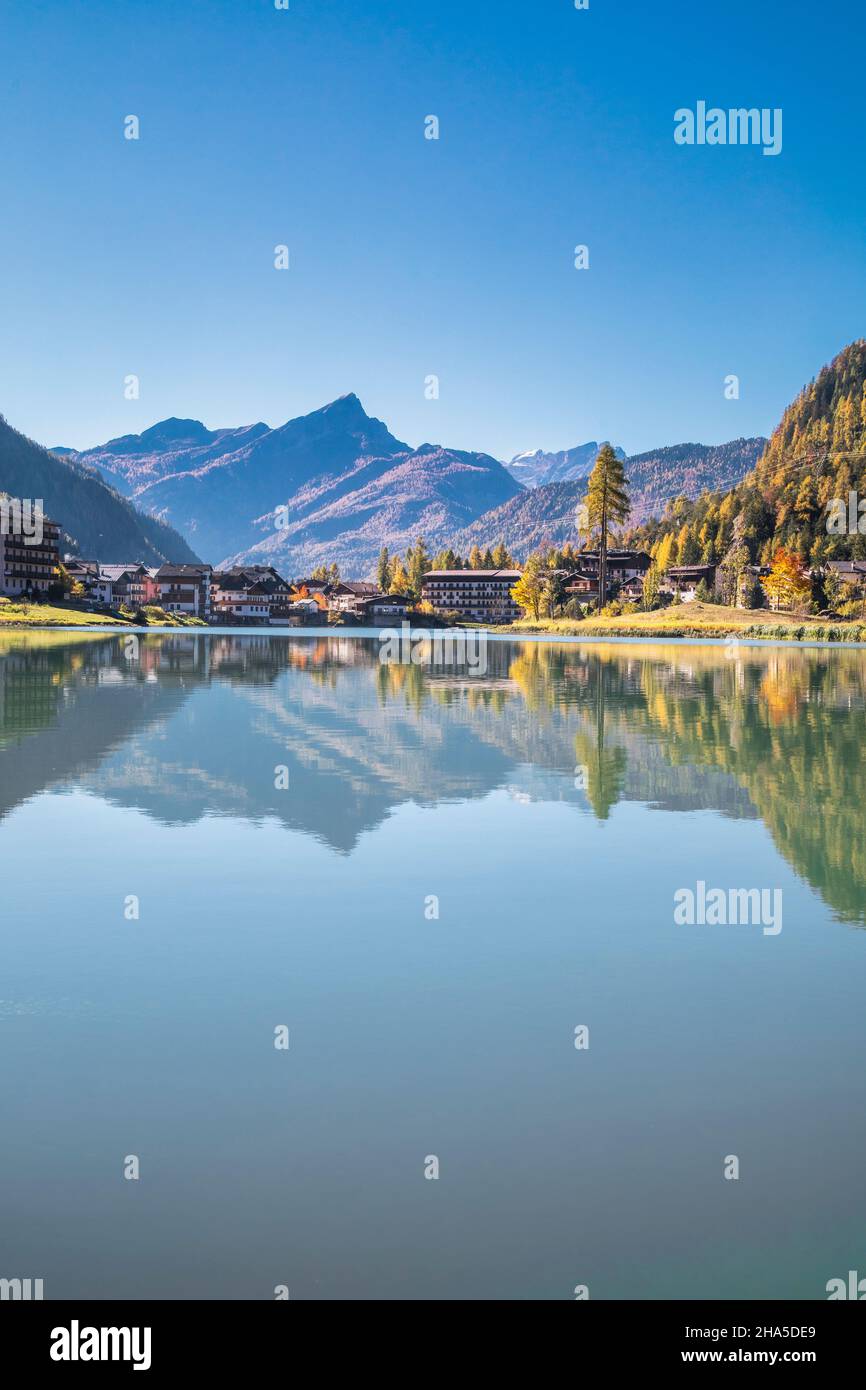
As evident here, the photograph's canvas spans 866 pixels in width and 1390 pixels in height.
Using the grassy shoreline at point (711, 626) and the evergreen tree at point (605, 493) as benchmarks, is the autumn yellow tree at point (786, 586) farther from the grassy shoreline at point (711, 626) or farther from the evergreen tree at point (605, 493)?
the evergreen tree at point (605, 493)

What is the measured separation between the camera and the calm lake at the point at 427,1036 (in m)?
6.80

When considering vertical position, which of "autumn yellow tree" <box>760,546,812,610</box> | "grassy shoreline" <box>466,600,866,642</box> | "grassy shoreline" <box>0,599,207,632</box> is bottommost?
"grassy shoreline" <box>466,600,866,642</box>

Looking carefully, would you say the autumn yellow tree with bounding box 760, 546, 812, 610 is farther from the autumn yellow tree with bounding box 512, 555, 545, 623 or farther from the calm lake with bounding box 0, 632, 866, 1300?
the calm lake with bounding box 0, 632, 866, 1300

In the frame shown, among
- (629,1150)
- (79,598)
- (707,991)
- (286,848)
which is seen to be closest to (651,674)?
(286,848)

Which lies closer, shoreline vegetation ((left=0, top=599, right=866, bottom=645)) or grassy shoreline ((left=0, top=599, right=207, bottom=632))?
shoreline vegetation ((left=0, top=599, right=866, bottom=645))

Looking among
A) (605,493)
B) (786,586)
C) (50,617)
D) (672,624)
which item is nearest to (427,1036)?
(672,624)

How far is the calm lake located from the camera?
6.80 m

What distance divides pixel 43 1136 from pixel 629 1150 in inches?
168

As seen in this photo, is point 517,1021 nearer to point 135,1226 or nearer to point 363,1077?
point 363,1077

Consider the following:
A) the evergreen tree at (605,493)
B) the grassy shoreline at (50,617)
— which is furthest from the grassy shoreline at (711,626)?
the grassy shoreline at (50,617)

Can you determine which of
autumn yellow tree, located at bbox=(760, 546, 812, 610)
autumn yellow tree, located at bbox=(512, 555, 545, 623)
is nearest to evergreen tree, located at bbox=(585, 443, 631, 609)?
autumn yellow tree, located at bbox=(760, 546, 812, 610)

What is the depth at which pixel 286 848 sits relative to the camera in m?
17.9

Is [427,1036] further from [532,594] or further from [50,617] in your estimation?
[532,594]

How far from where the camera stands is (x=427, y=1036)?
10031 mm
